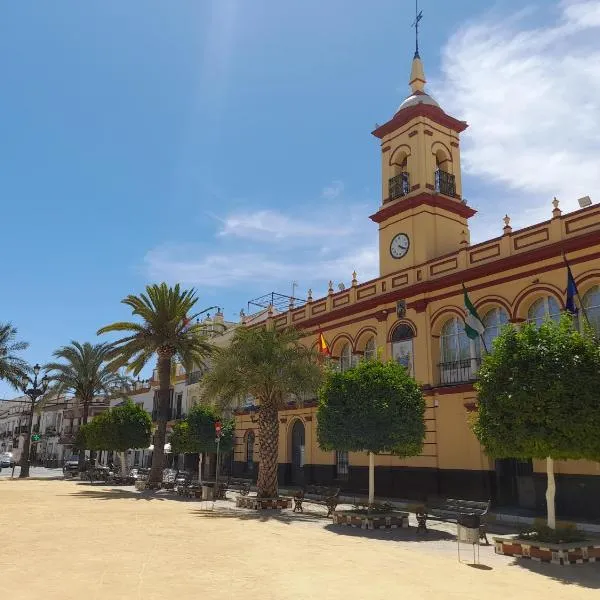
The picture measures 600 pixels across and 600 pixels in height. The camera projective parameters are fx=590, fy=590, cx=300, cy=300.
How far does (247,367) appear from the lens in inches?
891

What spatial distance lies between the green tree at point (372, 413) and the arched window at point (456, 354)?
4897 millimetres

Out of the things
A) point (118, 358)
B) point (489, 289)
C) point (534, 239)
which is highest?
point (534, 239)

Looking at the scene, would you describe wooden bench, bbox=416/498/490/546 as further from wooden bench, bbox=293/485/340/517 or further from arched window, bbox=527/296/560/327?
arched window, bbox=527/296/560/327

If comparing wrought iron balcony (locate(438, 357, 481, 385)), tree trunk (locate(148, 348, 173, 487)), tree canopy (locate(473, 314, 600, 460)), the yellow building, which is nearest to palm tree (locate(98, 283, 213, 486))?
tree trunk (locate(148, 348, 173, 487))

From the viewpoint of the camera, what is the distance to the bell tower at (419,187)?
2734cm

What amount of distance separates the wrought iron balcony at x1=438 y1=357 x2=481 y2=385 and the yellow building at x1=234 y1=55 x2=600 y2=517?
46mm

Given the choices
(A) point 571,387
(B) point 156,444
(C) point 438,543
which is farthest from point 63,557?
(B) point 156,444

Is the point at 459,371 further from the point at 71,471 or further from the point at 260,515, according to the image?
the point at 71,471

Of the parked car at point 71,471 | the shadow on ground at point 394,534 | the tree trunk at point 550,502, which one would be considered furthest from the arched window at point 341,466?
the parked car at point 71,471

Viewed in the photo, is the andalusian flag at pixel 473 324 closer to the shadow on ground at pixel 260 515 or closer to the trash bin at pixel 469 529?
the shadow on ground at pixel 260 515

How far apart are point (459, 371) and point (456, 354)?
33.3 inches

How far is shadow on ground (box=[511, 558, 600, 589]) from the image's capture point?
1005cm

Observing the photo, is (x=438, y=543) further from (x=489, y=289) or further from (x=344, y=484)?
(x=344, y=484)

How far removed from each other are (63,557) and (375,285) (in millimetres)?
19906
